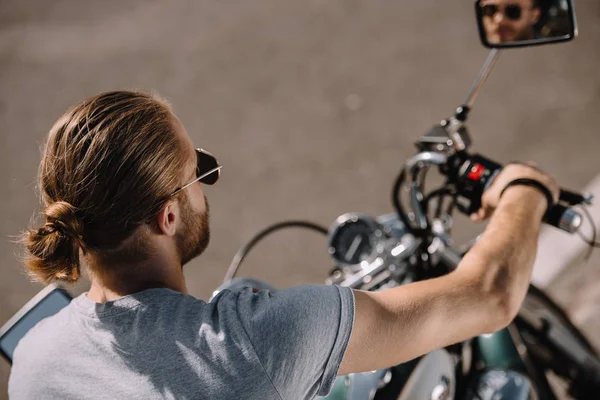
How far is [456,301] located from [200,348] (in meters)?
0.65

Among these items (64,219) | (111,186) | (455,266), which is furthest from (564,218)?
(64,219)

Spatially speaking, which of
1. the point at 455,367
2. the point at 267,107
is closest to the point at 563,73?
the point at 267,107

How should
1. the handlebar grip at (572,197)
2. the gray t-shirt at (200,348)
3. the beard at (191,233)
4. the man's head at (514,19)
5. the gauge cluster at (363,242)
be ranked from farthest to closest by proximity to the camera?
the gauge cluster at (363,242), the man's head at (514,19), the handlebar grip at (572,197), the beard at (191,233), the gray t-shirt at (200,348)

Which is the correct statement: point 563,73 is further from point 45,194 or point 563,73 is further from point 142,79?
point 45,194

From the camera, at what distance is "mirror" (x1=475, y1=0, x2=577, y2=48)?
5.89ft

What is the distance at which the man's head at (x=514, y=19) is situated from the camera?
1.83 meters

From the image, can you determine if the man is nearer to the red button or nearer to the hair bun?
the hair bun

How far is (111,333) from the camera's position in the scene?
4.33ft

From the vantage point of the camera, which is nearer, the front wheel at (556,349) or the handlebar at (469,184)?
the handlebar at (469,184)

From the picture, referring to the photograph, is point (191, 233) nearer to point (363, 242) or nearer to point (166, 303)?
point (166, 303)

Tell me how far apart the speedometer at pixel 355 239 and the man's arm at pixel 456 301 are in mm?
668

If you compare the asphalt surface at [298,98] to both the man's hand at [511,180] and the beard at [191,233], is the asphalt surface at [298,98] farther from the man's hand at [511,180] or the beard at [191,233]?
the beard at [191,233]

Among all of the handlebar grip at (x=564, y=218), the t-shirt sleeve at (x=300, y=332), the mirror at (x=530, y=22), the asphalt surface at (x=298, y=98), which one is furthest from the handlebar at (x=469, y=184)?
the asphalt surface at (x=298, y=98)

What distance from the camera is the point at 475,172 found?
70.3 inches
